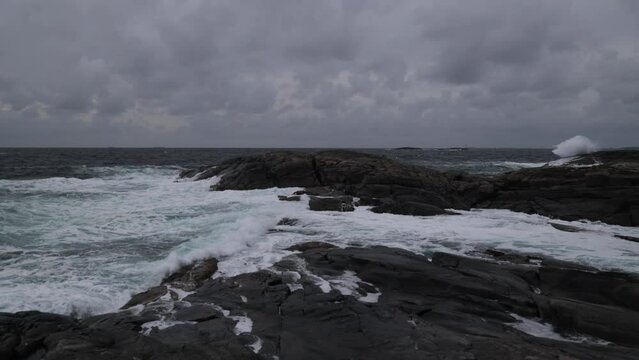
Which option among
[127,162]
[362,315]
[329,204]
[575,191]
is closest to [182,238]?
[329,204]

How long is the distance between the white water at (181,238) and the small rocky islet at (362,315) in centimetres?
101

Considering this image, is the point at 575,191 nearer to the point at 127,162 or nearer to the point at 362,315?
the point at 362,315

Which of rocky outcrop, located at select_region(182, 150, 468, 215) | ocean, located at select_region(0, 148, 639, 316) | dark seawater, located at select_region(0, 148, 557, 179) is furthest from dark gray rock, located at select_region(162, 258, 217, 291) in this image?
dark seawater, located at select_region(0, 148, 557, 179)

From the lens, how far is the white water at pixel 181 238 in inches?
374

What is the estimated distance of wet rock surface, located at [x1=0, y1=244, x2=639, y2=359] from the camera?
600 cm

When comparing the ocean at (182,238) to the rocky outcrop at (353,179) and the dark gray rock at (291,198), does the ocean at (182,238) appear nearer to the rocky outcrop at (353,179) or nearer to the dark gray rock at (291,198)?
the dark gray rock at (291,198)

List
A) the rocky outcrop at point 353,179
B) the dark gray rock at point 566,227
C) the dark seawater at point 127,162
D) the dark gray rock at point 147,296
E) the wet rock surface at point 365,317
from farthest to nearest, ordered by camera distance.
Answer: the dark seawater at point 127,162, the rocky outcrop at point 353,179, the dark gray rock at point 566,227, the dark gray rock at point 147,296, the wet rock surface at point 365,317

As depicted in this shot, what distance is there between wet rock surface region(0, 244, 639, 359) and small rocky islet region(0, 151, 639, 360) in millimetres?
23

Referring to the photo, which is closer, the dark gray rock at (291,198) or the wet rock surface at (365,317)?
the wet rock surface at (365,317)

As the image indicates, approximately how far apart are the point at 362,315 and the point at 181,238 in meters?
8.49

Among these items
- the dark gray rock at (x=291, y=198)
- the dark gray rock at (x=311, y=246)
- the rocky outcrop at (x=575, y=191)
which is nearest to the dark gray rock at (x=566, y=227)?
the rocky outcrop at (x=575, y=191)

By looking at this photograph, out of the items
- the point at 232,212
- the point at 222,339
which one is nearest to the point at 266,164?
the point at 232,212

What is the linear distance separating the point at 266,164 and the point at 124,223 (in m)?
12.8

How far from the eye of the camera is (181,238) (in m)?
14.1
